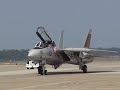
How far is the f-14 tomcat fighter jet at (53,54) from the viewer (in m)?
35.0

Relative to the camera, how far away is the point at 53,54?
36.7 meters

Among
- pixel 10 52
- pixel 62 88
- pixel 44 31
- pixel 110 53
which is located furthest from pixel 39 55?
pixel 10 52

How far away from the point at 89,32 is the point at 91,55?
6291 mm

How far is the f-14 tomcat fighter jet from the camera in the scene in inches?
1379

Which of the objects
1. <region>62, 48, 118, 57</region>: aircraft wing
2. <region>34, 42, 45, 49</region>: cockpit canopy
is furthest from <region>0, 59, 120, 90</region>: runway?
<region>62, 48, 118, 57</region>: aircraft wing

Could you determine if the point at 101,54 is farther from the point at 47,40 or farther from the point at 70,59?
the point at 47,40

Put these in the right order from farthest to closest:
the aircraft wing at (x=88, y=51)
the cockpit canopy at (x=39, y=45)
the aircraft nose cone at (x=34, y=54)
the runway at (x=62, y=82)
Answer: the aircraft wing at (x=88, y=51)
the cockpit canopy at (x=39, y=45)
the aircraft nose cone at (x=34, y=54)
the runway at (x=62, y=82)

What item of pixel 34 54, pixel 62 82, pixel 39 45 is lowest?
pixel 62 82

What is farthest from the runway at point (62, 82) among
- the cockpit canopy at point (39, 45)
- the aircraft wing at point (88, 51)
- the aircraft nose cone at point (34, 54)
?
the aircraft wing at point (88, 51)

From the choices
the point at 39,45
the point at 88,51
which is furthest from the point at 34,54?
the point at 88,51

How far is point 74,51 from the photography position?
38.8 meters

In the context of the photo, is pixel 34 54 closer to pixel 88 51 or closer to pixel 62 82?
pixel 88 51

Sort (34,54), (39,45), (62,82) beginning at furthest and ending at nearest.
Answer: (39,45), (34,54), (62,82)

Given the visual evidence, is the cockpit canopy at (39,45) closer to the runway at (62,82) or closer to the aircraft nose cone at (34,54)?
the aircraft nose cone at (34,54)
